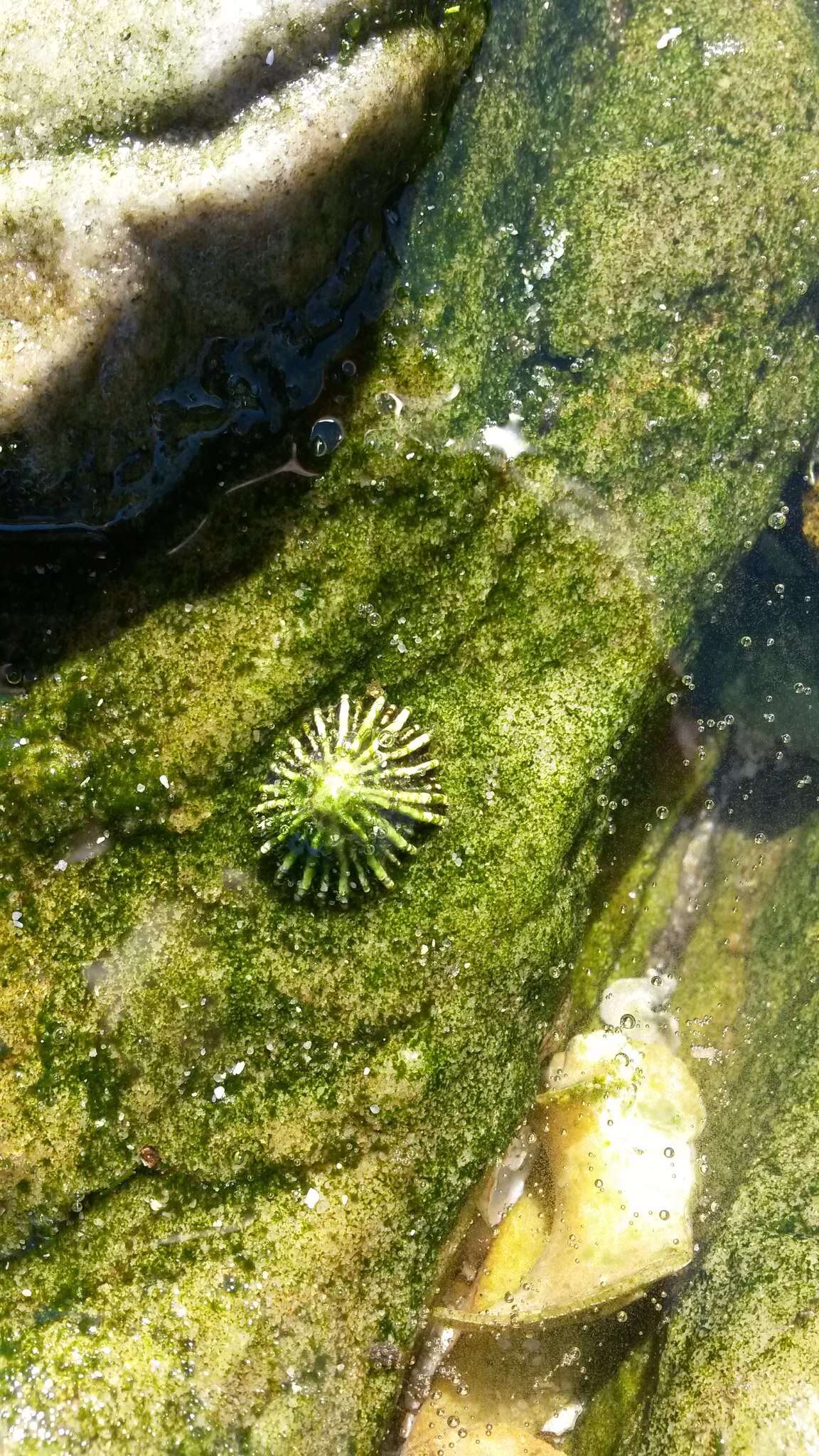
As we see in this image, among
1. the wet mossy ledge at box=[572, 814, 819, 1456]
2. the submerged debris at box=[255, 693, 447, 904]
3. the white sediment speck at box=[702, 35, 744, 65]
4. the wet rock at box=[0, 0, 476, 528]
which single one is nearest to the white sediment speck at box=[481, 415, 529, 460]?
the wet rock at box=[0, 0, 476, 528]

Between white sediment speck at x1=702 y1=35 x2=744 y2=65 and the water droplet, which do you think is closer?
the water droplet

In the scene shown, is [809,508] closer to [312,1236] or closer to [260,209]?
[260,209]

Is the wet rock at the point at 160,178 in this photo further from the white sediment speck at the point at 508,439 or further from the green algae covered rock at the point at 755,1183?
the green algae covered rock at the point at 755,1183

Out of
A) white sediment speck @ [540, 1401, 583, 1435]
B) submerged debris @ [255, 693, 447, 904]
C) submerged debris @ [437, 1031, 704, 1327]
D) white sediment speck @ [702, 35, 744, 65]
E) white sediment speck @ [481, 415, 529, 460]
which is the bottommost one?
white sediment speck @ [540, 1401, 583, 1435]

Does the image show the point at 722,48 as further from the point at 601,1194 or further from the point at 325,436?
the point at 601,1194

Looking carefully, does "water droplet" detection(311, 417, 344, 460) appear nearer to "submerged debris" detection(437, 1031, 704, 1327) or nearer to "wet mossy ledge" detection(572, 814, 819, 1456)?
"wet mossy ledge" detection(572, 814, 819, 1456)

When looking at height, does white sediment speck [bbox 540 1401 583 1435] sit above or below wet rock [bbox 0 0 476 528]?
below

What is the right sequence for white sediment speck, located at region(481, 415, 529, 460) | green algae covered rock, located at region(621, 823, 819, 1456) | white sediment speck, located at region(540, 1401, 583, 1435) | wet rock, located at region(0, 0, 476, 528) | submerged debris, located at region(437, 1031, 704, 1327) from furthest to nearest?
white sediment speck, located at region(540, 1401, 583, 1435), submerged debris, located at region(437, 1031, 704, 1327), white sediment speck, located at region(481, 415, 529, 460), green algae covered rock, located at region(621, 823, 819, 1456), wet rock, located at region(0, 0, 476, 528)
